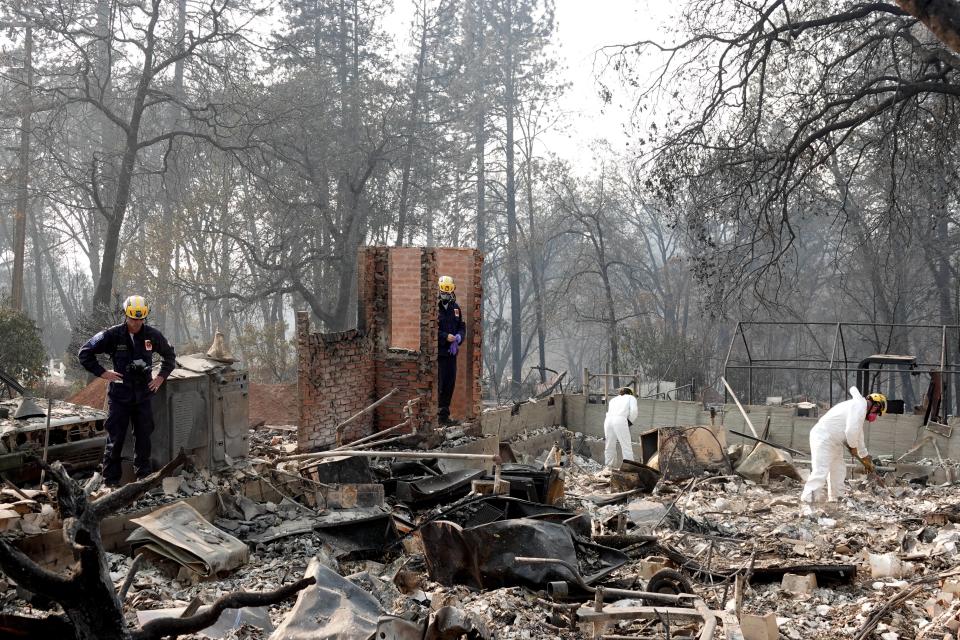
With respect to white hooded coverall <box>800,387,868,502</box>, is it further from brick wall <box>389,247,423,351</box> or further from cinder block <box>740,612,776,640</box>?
brick wall <box>389,247,423,351</box>

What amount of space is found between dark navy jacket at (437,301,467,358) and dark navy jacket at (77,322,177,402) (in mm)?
5530

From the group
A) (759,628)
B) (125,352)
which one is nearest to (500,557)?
(759,628)

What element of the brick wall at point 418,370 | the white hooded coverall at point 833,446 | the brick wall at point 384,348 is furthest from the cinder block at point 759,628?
the brick wall at point 418,370

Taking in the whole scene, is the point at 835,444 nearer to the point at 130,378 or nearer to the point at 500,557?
the point at 500,557

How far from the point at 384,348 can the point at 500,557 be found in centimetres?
697

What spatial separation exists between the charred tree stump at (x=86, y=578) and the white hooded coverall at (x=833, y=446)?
986cm

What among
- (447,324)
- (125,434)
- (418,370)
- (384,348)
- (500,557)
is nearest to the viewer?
(500,557)

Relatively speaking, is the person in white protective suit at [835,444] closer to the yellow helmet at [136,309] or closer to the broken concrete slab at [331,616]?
the broken concrete slab at [331,616]

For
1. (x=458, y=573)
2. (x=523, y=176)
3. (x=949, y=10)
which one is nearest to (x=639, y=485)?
(x=458, y=573)

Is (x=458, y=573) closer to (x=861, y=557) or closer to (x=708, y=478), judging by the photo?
(x=861, y=557)

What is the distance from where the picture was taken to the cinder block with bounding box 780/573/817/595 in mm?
7330

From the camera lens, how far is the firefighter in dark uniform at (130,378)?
895cm

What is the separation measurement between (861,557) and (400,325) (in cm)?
849

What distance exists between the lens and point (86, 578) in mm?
2988
